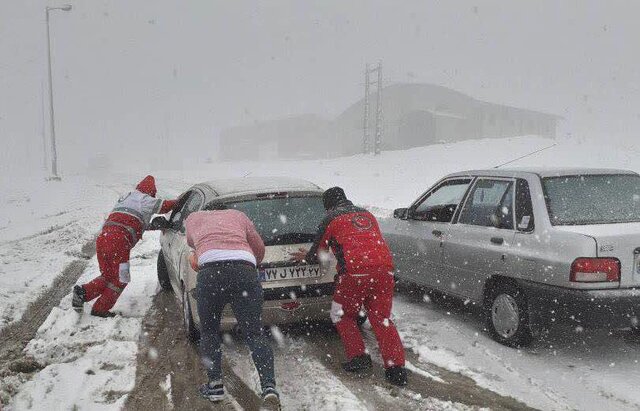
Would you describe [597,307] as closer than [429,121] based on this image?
Yes

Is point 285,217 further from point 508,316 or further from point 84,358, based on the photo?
point 508,316

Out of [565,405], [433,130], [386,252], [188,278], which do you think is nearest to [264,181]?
[188,278]

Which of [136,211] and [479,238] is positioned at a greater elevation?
[136,211]

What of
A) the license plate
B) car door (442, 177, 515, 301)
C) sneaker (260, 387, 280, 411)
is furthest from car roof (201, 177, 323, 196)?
sneaker (260, 387, 280, 411)

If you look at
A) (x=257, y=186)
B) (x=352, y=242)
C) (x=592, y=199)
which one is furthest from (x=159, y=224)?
(x=592, y=199)

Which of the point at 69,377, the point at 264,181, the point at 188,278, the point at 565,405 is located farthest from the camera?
the point at 264,181

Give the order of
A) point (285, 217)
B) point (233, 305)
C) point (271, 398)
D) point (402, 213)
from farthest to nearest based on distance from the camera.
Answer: point (402, 213) < point (285, 217) < point (233, 305) < point (271, 398)

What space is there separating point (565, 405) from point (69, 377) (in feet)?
12.7

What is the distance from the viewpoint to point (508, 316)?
5.70 metres

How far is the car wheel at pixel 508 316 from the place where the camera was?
5.53m

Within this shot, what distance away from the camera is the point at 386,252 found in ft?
17.0

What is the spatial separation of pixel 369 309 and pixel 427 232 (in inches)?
80.3

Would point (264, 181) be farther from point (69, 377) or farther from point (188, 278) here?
point (69, 377)

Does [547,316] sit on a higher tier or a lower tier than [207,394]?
higher
